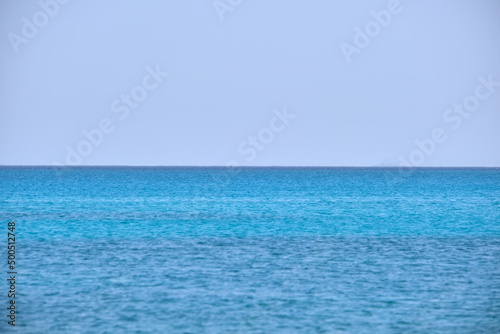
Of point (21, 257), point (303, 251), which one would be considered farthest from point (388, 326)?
point (21, 257)

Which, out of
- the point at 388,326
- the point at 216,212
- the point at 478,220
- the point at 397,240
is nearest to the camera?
the point at 388,326

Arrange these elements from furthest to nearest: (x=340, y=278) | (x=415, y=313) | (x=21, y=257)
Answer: (x=21, y=257)
(x=340, y=278)
(x=415, y=313)

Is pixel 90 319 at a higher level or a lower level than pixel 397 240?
higher

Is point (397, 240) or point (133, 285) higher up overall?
point (133, 285)

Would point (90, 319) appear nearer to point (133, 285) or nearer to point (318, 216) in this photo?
point (133, 285)

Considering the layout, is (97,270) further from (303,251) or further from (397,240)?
(397,240)

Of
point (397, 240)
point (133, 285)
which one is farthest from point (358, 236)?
point (133, 285)

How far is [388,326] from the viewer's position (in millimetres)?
16953

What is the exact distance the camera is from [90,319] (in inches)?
691

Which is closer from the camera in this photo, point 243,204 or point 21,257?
point 21,257

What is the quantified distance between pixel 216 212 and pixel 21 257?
81.7 ft

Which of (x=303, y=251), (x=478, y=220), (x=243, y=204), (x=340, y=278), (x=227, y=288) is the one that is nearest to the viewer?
(x=227, y=288)

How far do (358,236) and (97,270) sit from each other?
48.3ft

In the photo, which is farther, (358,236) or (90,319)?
(358,236)
